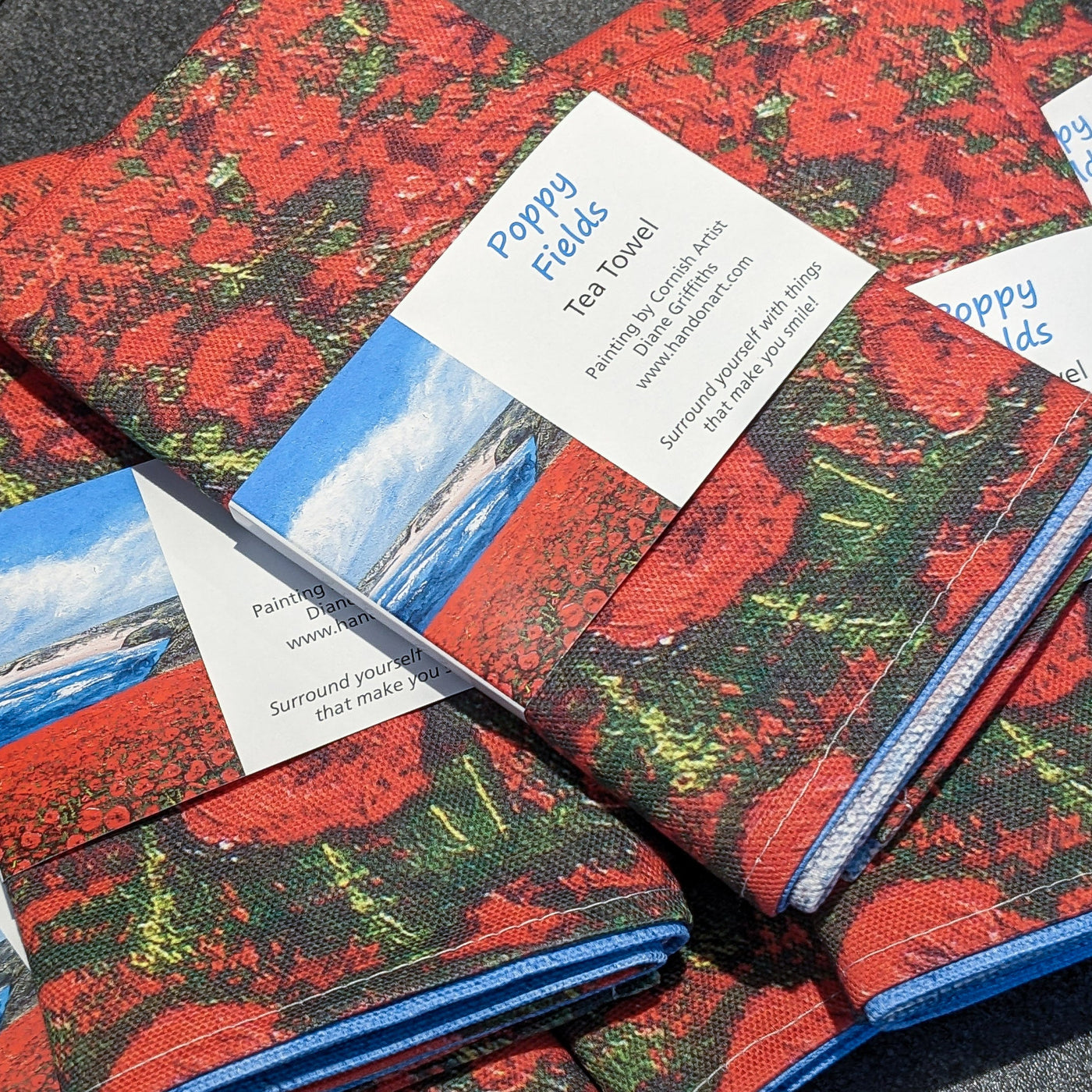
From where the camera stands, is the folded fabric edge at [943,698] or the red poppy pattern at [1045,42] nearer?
the folded fabric edge at [943,698]

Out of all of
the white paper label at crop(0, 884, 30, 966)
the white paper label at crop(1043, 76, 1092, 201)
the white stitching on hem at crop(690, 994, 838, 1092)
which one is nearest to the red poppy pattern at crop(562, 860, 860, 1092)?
the white stitching on hem at crop(690, 994, 838, 1092)

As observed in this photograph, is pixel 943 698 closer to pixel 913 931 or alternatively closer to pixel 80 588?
pixel 913 931

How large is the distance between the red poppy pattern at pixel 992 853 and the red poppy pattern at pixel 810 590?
0.05 meters

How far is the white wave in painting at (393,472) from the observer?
1.36ft

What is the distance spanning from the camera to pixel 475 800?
0.43 metres

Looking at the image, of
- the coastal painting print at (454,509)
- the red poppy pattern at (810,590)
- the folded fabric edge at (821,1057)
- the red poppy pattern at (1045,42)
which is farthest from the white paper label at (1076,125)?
the folded fabric edge at (821,1057)

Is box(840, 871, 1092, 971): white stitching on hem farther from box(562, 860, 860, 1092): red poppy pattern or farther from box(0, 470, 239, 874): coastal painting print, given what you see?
box(0, 470, 239, 874): coastal painting print

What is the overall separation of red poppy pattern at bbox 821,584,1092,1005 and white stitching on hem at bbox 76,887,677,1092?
0.09 meters

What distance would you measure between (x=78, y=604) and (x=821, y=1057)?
1.14ft

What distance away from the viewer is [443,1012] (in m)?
0.42

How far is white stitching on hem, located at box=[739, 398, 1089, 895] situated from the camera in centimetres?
38

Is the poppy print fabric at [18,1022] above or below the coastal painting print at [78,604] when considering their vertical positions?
below

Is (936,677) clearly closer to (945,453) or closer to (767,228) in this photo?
(945,453)

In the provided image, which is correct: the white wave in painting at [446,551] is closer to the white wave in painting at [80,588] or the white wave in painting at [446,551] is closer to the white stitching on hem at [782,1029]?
the white wave in painting at [80,588]
